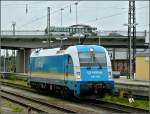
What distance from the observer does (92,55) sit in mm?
23156

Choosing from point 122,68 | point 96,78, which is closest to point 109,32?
point 122,68

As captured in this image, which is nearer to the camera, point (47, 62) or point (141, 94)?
point (141, 94)

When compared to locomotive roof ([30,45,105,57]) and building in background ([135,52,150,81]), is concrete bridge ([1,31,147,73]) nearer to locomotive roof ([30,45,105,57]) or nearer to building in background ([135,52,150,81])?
building in background ([135,52,150,81])

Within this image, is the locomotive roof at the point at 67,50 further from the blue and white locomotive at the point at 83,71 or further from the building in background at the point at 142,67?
the building in background at the point at 142,67

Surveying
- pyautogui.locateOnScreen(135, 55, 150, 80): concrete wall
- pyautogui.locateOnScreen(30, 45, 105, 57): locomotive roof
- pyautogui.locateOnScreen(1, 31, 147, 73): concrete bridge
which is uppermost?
pyautogui.locateOnScreen(1, 31, 147, 73): concrete bridge

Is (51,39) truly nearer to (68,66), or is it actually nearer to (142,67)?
(142,67)

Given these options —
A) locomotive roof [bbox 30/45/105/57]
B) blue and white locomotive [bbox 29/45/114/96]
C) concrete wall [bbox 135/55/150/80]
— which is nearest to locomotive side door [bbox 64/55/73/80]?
blue and white locomotive [bbox 29/45/114/96]

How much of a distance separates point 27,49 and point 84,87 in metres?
60.6

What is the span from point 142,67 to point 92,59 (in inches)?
946

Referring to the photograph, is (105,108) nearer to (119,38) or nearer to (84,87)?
(84,87)

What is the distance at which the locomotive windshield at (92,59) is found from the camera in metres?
23.0

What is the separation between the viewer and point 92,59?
23.1m

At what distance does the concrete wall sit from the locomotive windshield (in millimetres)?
22411

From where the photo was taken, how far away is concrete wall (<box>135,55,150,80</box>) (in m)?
45.5
